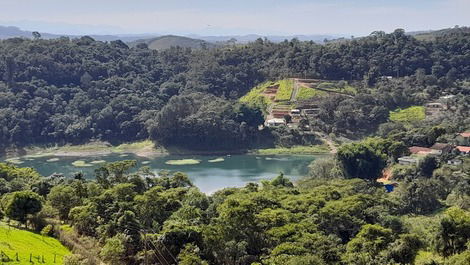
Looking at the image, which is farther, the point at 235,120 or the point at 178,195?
the point at 235,120

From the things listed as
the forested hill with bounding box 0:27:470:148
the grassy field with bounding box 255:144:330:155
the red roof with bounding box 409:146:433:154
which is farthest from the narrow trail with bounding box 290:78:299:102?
the red roof with bounding box 409:146:433:154

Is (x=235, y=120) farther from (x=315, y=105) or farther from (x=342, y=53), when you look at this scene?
(x=342, y=53)

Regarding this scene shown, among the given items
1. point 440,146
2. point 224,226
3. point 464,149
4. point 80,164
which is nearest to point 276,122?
point 80,164

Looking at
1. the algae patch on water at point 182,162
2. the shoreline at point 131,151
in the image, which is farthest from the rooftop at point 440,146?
the algae patch on water at point 182,162

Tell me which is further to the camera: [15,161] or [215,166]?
[15,161]

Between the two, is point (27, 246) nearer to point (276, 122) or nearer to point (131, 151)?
point (131, 151)

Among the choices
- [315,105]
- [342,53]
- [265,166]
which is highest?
[342,53]

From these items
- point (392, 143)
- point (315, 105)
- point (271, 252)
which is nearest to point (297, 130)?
point (315, 105)
